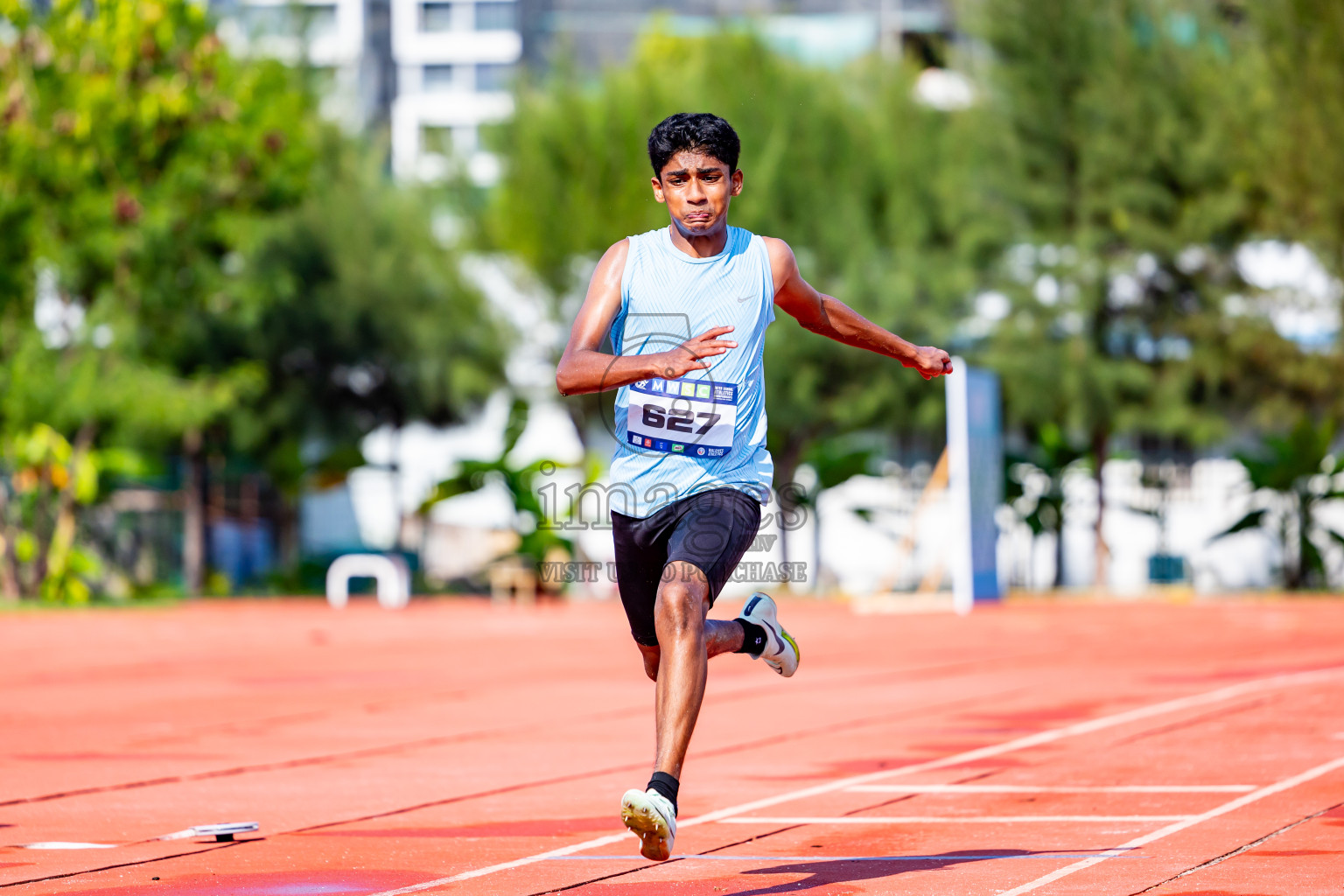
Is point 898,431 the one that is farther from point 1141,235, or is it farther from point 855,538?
point 1141,235

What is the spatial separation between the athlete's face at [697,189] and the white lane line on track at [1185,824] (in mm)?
1935

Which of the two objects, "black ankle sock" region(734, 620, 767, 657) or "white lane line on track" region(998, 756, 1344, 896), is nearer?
"white lane line on track" region(998, 756, 1344, 896)

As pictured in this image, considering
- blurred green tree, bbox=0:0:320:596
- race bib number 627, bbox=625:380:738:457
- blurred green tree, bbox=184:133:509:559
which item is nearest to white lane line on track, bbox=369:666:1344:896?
race bib number 627, bbox=625:380:738:457

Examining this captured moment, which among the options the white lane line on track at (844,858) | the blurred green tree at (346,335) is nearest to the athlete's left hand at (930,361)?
the white lane line on track at (844,858)

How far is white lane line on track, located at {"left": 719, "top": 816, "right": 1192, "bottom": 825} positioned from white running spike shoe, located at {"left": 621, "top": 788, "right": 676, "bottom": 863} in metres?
1.62

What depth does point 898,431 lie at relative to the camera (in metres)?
32.2

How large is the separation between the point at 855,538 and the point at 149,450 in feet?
39.8

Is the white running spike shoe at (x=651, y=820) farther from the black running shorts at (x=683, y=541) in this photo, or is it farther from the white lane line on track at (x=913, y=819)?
the white lane line on track at (x=913, y=819)

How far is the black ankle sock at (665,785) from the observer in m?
4.79

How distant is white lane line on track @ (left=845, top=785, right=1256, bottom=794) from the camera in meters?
6.81

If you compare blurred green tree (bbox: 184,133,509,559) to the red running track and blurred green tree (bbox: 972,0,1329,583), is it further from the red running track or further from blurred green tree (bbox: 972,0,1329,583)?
the red running track

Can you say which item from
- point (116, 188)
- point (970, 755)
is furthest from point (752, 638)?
point (116, 188)

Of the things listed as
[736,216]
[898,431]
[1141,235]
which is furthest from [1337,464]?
[736,216]

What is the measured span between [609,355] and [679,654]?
31.8 inches
